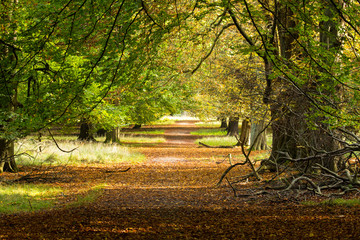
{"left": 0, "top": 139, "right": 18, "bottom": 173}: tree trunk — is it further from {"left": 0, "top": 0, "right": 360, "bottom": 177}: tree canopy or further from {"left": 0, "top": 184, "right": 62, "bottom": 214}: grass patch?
{"left": 0, "top": 184, "right": 62, "bottom": 214}: grass patch

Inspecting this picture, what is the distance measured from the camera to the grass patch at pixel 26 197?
7156 mm

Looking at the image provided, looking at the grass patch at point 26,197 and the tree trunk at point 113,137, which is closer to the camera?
the grass patch at point 26,197

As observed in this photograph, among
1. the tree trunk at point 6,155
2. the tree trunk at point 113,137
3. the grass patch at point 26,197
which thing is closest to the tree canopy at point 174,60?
the tree trunk at point 6,155

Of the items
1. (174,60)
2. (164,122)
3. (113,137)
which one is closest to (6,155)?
(174,60)

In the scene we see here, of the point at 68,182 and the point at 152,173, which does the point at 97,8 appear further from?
the point at 152,173

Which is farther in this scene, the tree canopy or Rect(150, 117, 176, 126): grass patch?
Rect(150, 117, 176, 126): grass patch

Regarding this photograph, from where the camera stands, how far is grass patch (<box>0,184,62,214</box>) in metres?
7.16

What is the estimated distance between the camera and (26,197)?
26.9 feet

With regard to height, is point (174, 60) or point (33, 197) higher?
point (174, 60)

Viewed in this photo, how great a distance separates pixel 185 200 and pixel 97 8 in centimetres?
438

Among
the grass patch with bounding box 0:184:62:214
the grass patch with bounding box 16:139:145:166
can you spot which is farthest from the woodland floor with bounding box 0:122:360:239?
the grass patch with bounding box 16:139:145:166

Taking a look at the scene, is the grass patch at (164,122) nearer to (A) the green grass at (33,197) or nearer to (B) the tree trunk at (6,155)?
(B) the tree trunk at (6,155)

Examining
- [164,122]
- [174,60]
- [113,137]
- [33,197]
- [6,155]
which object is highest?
[174,60]

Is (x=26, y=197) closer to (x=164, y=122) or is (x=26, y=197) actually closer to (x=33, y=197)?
(x=33, y=197)
